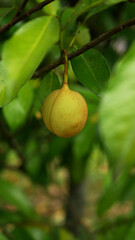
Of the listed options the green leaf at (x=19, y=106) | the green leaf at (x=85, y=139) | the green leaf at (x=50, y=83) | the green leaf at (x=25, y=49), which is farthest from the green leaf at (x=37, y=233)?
the green leaf at (x=25, y=49)

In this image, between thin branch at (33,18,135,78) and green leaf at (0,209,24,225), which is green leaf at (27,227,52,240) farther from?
thin branch at (33,18,135,78)

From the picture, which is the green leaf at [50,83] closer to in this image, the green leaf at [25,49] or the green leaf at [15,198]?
the green leaf at [25,49]

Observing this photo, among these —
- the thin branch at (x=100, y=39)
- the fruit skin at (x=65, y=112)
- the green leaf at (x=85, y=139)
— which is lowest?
the green leaf at (x=85, y=139)

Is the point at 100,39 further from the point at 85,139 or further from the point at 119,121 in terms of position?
the point at 85,139

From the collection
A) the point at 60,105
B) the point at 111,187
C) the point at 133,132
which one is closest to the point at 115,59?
the point at 111,187

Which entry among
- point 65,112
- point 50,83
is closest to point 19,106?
point 50,83

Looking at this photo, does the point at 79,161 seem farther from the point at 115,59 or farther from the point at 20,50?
the point at 20,50
